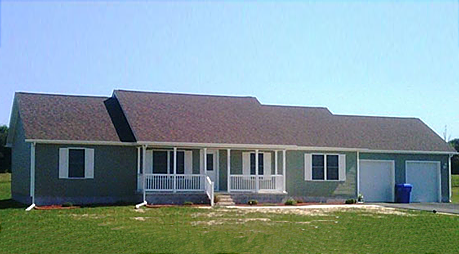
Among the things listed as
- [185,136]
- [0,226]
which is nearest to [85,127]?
[185,136]

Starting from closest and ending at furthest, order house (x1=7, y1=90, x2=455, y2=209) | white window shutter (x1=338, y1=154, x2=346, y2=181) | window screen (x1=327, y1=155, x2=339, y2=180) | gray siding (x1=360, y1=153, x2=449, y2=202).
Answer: house (x1=7, y1=90, x2=455, y2=209) < window screen (x1=327, y1=155, x2=339, y2=180) < white window shutter (x1=338, y1=154, x2=346, y2=181) < gray siding (x1=360, y1=153, x2=449, y2=202)

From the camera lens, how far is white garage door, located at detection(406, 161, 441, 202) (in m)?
36.0

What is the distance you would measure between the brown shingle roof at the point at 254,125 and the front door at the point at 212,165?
104 centimetres

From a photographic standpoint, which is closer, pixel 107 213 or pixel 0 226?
pixel 0 226

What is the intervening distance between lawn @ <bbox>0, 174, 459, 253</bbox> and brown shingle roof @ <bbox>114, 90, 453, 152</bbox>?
541 centimetres

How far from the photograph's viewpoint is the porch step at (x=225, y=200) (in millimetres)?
29516

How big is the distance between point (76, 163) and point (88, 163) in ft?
1.62

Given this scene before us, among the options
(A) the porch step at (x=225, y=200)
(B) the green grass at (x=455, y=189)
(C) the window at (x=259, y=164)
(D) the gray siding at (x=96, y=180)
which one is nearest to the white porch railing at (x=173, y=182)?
(D) the gray siding at (x=96, y=180)

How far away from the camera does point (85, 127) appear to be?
98.4 ft

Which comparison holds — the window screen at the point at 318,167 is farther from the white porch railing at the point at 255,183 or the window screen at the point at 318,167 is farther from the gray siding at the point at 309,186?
the white porch railing at the point at 255,183

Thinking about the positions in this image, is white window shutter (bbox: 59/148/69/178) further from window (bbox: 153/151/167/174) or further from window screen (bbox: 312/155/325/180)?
window screen (bbox: 312/155/325/180)

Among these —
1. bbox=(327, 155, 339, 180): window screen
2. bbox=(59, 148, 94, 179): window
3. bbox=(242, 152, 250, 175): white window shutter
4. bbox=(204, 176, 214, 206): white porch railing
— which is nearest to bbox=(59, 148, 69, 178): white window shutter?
bbox=(59, 148, 94, 179): window

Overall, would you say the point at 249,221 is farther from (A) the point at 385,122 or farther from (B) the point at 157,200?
(A) the point at 385,122

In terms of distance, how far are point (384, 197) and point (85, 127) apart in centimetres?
1557
